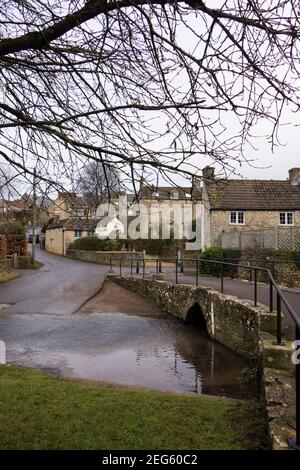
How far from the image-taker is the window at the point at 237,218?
31688 mm

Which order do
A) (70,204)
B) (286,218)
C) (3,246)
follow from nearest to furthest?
(70,204)
(3,246)
(286,218)

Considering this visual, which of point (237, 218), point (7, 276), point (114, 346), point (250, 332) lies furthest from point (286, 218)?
point (250, 332)

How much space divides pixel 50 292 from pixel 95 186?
54.3 feet

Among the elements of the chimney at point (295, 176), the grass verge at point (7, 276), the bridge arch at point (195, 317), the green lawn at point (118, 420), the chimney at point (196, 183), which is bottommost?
the bridge arch at point (195, 317)

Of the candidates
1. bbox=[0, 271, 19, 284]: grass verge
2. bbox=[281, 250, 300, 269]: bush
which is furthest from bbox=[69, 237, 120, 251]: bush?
bbox=[281, 250, 300, 269]: bush

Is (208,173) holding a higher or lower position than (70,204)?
higher

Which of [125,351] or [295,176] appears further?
[295,176]

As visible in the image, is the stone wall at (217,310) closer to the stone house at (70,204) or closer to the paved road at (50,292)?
the paved road at (50,292)

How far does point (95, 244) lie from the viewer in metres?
42.4

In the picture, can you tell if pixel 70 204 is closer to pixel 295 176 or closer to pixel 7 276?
pixel 7 276

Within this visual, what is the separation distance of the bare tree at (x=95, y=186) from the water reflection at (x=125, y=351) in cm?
473

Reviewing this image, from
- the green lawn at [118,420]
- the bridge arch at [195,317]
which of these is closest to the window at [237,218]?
the bridge arch at [195,317]

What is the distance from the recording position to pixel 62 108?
5293 millimetres
